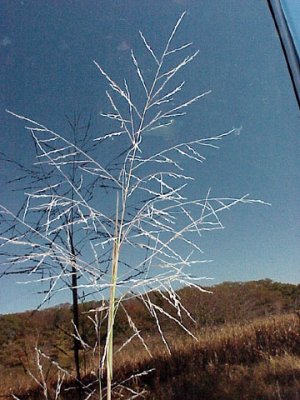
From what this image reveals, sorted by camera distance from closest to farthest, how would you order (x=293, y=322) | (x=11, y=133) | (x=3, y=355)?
(x=3, y=355) < (x=11, y=133) < (x=293, y=322)

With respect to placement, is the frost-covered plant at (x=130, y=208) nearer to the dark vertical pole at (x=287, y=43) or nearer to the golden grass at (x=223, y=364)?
the golden grass at (x=223, y=364)

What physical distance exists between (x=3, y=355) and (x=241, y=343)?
0.53 meters

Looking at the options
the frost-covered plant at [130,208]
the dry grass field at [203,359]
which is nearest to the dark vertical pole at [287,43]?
the frost-covered plant at [130,208]

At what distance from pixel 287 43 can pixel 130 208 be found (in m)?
0.59

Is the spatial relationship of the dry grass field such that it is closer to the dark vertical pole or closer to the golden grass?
the golden grass

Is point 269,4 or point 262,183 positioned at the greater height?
point 269,4

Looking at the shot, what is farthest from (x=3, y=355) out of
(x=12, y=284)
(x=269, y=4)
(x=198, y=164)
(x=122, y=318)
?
(x=269, y=4)

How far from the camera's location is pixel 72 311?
4.43 ft

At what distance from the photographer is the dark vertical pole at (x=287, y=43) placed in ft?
5.12

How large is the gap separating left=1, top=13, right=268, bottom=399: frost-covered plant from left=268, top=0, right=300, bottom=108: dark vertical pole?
0.24 meters

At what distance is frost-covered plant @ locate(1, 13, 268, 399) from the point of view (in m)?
1.33

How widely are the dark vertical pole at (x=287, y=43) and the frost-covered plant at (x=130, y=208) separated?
0.24 m

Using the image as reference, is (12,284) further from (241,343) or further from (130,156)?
(241,343)

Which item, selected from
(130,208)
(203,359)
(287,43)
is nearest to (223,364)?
(203,359)
